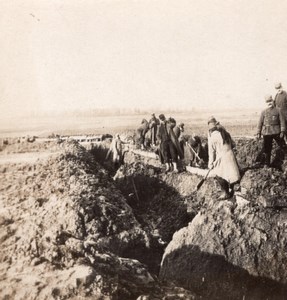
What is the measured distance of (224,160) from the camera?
4793mm

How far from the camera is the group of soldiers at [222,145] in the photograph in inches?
188

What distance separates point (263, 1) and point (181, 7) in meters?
1.08

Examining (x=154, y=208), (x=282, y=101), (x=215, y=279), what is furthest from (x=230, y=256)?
(x=154, y=208)

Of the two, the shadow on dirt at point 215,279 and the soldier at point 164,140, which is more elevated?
the soldier at point 164,140

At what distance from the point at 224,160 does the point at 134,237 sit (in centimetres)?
136

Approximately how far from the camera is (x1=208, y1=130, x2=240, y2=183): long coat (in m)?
4.77

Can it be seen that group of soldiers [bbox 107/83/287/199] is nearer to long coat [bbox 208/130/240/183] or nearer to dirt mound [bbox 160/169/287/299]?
long coat [bbox 208/130/240/183]

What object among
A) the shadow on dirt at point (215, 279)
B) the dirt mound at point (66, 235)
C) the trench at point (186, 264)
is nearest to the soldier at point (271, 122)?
the trench at point (186, 264)

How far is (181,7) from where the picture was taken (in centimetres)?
516

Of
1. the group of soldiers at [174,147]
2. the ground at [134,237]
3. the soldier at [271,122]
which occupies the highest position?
the soldier at [271,122]

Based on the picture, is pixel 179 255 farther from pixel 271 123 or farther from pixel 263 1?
pixel 263 1

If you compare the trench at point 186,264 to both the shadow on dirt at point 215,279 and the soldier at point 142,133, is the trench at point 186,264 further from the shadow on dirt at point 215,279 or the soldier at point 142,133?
the soldier at point 142,133

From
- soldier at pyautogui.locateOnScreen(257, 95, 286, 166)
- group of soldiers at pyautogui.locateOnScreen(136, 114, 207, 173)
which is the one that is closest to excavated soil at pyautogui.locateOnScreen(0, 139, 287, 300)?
group of soldiers at pyautogui.locateOnScreen(136, 114, 207, 173)

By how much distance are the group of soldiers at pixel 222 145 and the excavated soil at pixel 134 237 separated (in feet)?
0.90
